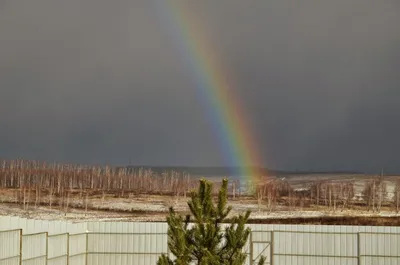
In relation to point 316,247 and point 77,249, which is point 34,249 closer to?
point 77,249

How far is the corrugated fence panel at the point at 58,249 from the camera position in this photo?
95.9 ft

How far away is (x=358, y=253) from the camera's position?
3522 centimetres

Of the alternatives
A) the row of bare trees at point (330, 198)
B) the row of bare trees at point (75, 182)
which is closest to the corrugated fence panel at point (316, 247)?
the row of bare trees at point (330, 198)

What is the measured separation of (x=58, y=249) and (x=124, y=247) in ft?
19.7

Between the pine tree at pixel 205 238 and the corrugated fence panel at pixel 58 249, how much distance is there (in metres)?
14.3

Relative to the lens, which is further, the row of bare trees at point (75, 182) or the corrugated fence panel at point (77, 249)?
the row of bare trees at point (75, 182)

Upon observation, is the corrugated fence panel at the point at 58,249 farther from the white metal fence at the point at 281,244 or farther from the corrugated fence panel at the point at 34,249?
the white metal fence at the point at 281,244

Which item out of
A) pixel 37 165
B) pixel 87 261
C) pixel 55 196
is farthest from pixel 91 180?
pixel 87 261

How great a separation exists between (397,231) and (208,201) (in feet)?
69.1

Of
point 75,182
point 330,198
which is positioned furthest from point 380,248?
point 75,182

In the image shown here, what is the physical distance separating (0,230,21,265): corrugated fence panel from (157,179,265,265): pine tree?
32.6 ft

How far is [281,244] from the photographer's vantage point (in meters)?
35.8

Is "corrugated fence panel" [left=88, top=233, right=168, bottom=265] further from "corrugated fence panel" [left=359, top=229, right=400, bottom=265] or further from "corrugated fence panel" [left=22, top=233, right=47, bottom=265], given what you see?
"corrugated fence panel" [left=359, top=229, right=400, bottom=265]

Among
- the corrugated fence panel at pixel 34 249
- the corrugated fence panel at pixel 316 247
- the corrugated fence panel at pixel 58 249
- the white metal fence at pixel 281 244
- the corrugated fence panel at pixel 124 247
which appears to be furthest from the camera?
the corrugated fence panel at pixel 124 247
